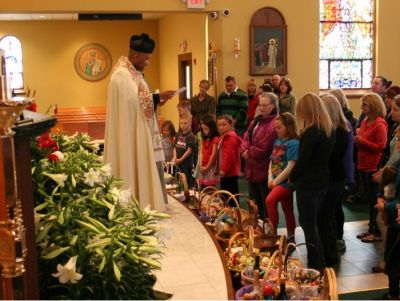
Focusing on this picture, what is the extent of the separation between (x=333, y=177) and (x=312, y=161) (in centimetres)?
58

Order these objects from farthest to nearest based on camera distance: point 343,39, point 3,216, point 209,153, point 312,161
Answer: point 343,39
point 209,153
point 312,161
point 3,216

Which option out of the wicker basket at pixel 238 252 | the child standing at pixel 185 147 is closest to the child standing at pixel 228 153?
the child standing at pixel 185 147

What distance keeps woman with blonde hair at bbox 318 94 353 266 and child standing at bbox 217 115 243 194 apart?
120 cm

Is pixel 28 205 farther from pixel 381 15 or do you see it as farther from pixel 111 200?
pixel 381 15

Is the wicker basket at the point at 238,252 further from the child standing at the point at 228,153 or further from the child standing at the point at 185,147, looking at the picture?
the child standing at the point at 185,147

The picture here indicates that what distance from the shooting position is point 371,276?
4.40 metres

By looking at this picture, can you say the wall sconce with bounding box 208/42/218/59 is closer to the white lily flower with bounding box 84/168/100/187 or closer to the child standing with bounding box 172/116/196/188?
the child standing with bounding box 172/116/196/188

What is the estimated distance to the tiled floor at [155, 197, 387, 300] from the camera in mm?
2715

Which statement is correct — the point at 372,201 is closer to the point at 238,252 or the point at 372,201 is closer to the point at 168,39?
the point at 238,252

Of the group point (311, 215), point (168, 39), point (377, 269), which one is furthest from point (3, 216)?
point (168, 39)

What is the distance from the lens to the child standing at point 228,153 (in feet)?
18.1

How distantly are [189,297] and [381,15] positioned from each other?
8810 millimetres

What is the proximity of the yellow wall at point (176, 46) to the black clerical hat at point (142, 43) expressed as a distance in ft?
22.0

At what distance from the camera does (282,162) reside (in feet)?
15.4
